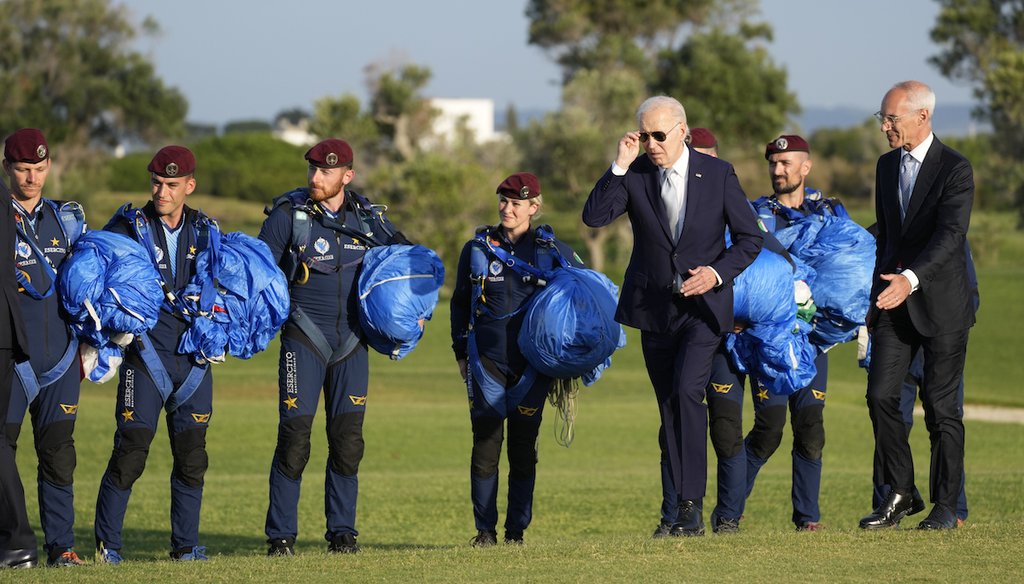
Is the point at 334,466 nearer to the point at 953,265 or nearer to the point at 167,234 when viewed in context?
the point at 167,234

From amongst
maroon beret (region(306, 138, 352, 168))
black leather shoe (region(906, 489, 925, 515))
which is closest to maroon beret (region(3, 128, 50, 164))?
maroon beret (region(306, 138, 352, 168))

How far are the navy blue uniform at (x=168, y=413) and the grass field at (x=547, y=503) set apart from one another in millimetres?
554

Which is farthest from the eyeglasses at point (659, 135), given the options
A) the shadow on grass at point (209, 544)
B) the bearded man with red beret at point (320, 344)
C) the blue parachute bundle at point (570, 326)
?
the shadow on grass at point (209, 544)

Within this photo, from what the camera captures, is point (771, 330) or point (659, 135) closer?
point (659, 135)

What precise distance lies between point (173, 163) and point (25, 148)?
31.3 inches

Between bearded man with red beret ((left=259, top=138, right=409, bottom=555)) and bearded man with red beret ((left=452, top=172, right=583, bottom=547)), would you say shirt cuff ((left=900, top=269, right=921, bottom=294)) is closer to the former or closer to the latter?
bearded man with red beret ((left=452, top=172, right=583, bottom=547))

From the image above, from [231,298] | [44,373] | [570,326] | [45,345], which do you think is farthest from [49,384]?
[570,326]

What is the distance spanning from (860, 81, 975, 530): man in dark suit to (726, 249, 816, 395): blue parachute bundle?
0.48 meters

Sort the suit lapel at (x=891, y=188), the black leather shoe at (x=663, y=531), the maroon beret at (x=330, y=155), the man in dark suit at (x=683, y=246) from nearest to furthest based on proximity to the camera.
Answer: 1. the man in dark suit at (x=683, y=246)
2. the black leather shoe at (x=663, y=531)
3. the suit lapel at (x=891, y=188)
4. the maroon beret at (x=330, y=155)

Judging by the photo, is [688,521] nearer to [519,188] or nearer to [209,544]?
[519,188]

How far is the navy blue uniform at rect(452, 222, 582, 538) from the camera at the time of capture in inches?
334

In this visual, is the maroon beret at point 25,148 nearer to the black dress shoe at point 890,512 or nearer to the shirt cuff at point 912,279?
the shirt cuff at point 912,279

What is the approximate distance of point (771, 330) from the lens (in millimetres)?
8086

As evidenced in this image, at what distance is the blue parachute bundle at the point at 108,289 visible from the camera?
24.9 feet
